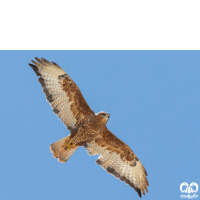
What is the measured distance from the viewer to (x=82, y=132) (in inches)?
465

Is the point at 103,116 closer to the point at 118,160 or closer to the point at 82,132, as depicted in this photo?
the point at 82,132

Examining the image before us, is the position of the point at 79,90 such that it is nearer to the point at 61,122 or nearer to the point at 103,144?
the point at 61,122

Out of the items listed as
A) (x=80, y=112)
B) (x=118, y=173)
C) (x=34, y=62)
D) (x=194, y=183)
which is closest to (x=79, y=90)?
(x=80, y=112)

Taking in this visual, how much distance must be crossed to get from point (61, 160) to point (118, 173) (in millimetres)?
2089

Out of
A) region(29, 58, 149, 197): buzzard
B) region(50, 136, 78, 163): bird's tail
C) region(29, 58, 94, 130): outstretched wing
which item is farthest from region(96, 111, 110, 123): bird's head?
region(50, 136, 78, 163): bird's tail

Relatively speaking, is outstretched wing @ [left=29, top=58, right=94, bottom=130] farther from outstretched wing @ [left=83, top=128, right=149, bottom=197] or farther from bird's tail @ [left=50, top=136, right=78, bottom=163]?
outstretched wing @ [left=83, top=128, right=149, bottom=197]

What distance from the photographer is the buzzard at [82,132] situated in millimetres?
11500

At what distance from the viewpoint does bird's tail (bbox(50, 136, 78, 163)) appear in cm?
1173

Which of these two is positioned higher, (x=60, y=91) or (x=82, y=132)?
(x=60, y=91)

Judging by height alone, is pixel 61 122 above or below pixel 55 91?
below

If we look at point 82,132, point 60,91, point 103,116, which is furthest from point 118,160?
point 60,91

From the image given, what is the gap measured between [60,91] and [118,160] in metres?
3.29

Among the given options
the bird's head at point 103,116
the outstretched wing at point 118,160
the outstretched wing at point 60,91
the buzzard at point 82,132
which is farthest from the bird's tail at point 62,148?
the bird's head at point 103,116
